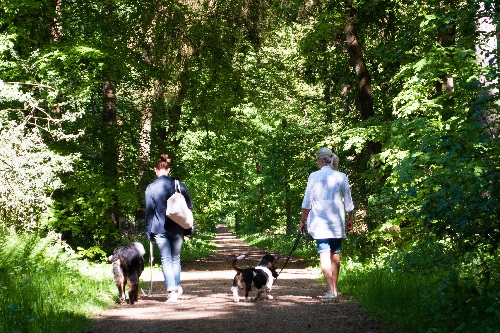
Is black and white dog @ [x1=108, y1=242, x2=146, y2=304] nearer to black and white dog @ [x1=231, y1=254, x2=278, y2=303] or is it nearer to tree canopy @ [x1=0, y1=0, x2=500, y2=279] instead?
black and white dog @ [x1=231, y1=254, x2=278, y2=303]

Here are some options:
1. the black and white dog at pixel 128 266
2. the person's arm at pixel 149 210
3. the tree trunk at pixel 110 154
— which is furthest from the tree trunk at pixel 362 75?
the black and white dog at pixel 128 266

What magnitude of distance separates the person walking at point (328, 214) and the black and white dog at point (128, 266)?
264 cm

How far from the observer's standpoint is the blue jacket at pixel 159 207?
10047 millimetres

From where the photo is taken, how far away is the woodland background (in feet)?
37.4

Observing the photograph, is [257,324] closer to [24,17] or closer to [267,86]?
[24,17]

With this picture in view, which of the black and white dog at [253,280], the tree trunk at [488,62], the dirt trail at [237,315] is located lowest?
the dirt trail at [237,315]

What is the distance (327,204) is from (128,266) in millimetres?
3118

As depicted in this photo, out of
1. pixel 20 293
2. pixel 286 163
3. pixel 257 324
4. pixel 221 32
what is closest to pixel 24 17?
pixel 221 32

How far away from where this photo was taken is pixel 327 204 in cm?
945

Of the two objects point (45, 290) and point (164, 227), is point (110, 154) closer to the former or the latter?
point (164, 227)

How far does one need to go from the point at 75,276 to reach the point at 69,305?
2355 millimetres

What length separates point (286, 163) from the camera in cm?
2844

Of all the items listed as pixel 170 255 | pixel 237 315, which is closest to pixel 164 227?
pixel 170 255

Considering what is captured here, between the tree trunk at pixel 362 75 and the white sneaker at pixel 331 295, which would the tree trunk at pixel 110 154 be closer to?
the tree trunk at pixel 362 75
